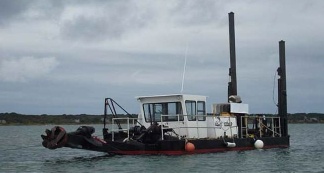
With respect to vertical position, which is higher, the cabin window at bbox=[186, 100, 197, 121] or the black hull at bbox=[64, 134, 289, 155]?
the cabin window at bbox=[186, 100, 197, 121]

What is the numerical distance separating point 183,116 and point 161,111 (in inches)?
46.9

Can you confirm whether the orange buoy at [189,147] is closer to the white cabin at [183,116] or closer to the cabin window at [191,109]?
the white cabin at [183,116]

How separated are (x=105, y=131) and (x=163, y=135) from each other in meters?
2.99

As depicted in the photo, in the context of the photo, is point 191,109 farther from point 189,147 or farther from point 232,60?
point 232,60

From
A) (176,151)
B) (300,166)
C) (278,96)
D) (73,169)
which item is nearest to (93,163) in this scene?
(73,169)

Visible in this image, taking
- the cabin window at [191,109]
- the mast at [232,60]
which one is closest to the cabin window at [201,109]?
the cabin window at [191,109]

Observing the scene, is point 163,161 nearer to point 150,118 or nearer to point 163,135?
point 163,135

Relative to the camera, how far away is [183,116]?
27.7 meters

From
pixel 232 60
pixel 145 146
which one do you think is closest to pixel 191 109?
pixel 145 146

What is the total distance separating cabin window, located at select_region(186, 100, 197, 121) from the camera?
27.9 m

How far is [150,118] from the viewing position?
28.5 meters

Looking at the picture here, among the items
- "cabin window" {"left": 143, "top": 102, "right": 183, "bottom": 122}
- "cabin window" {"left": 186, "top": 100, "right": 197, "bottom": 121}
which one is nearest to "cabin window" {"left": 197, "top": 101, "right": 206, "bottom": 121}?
"cabin window" {"left": 186, "top": 100, "right": 197, "bottom": 121}

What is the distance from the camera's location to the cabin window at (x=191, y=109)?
2794cm

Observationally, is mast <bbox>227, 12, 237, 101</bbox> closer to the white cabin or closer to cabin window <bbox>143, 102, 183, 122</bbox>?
the white cabin
